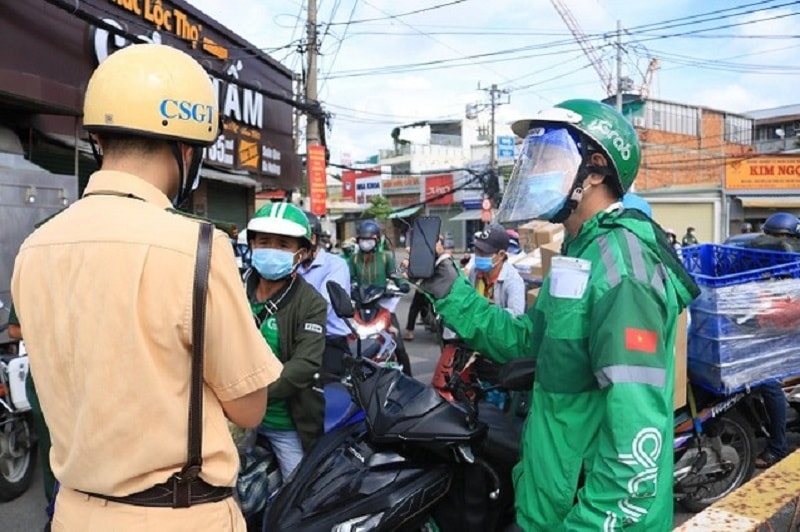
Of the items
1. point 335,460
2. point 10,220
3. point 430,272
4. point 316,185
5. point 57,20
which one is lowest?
point 335,460

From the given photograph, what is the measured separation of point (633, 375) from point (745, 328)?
217cm

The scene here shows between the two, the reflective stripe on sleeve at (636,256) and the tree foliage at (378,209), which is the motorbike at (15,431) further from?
the tree foliage at (378,209)

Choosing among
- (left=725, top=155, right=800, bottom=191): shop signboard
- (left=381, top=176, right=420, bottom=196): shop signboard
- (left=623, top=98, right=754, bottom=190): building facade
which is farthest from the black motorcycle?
(left=381, top=176, right=420, bottom=196): shop signboard

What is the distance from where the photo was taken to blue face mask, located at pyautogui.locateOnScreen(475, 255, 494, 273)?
532 centimetres

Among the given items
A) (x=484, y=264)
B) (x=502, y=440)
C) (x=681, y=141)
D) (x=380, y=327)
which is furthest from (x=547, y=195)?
(x=681, y=141)

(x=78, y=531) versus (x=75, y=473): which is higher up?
(x=75, y=473)

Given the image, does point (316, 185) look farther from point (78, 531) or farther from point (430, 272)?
point (78, 531)

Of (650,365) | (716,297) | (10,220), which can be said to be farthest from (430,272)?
(10,220)

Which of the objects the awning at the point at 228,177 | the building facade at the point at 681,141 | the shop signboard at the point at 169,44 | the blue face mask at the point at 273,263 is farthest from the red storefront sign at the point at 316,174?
the building facade at the point at 681,141

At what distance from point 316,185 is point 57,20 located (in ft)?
22.8

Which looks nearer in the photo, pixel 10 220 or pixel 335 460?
pixel 335 460

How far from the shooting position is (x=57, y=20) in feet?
23.4

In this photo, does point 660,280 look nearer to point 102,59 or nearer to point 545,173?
point 545,173

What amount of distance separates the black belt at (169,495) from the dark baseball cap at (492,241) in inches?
164
